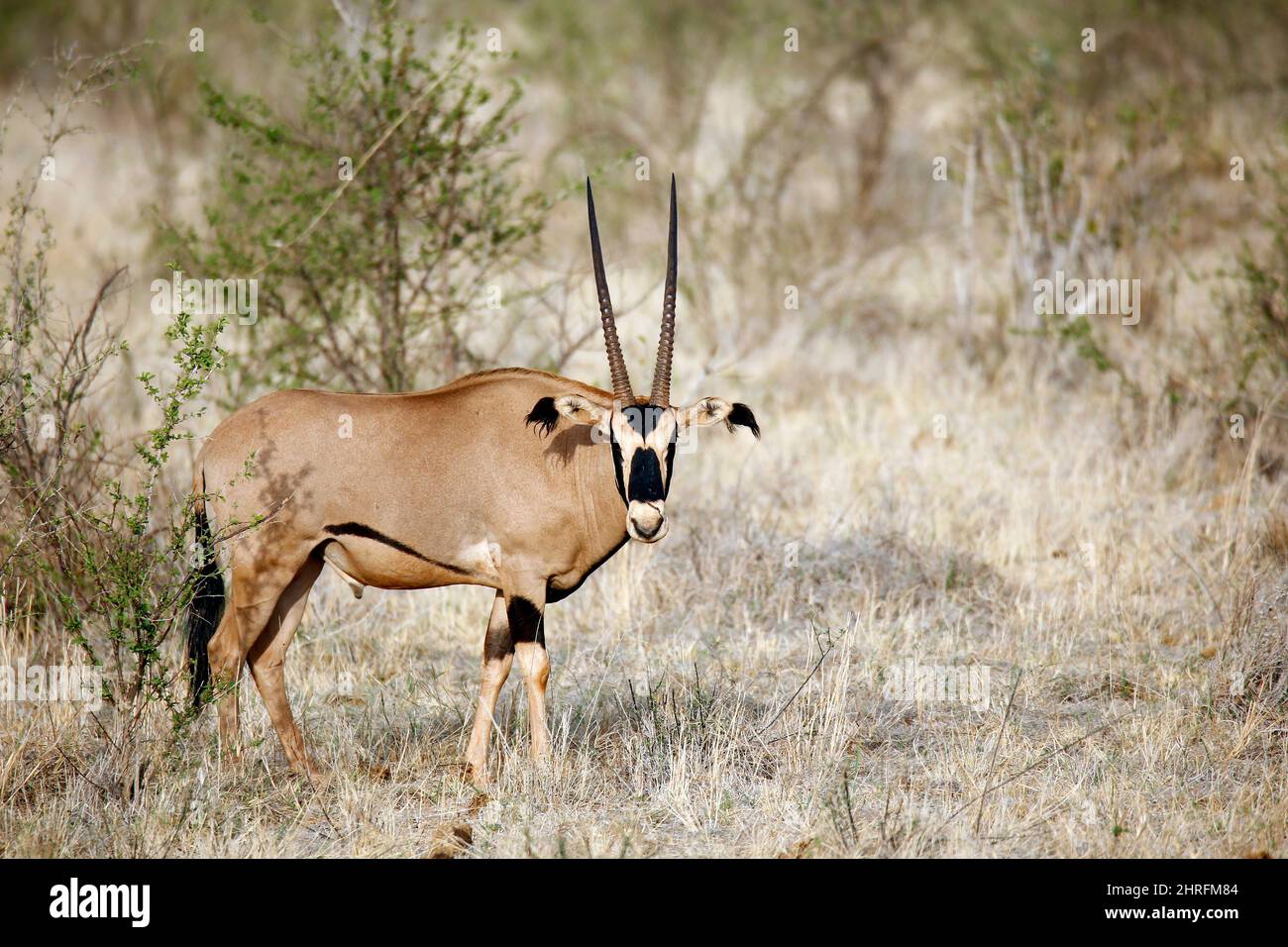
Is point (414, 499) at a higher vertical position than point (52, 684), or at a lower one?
higher

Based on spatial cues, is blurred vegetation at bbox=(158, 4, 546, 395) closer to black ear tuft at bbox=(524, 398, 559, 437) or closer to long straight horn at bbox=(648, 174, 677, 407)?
long straight horn at bbox=(648, 174, 677, 407)

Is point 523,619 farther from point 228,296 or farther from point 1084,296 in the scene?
point 1084,296

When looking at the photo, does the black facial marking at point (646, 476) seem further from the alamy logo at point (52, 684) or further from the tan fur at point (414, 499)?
the alamy logo at point (52, 684)

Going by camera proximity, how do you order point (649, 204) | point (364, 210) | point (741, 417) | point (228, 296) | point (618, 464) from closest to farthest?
point (618, 464), point (741, 417), point (364, 210), point (228, 296), point (649, 204)

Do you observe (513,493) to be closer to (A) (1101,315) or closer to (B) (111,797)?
(B) (111,797)

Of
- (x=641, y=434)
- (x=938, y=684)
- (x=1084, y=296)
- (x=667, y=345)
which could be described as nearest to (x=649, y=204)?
(x=1084, y=296)

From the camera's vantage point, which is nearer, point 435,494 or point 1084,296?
Result: point 435,494

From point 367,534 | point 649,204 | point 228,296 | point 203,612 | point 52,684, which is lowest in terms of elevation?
point 52,684

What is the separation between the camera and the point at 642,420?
233 inches

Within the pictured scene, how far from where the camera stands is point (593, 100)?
733 inches

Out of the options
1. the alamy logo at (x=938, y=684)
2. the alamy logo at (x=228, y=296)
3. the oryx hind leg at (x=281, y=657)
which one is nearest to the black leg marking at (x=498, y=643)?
the oryx hind leg at (x=281, y=657)

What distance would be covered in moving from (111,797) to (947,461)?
7.31m
